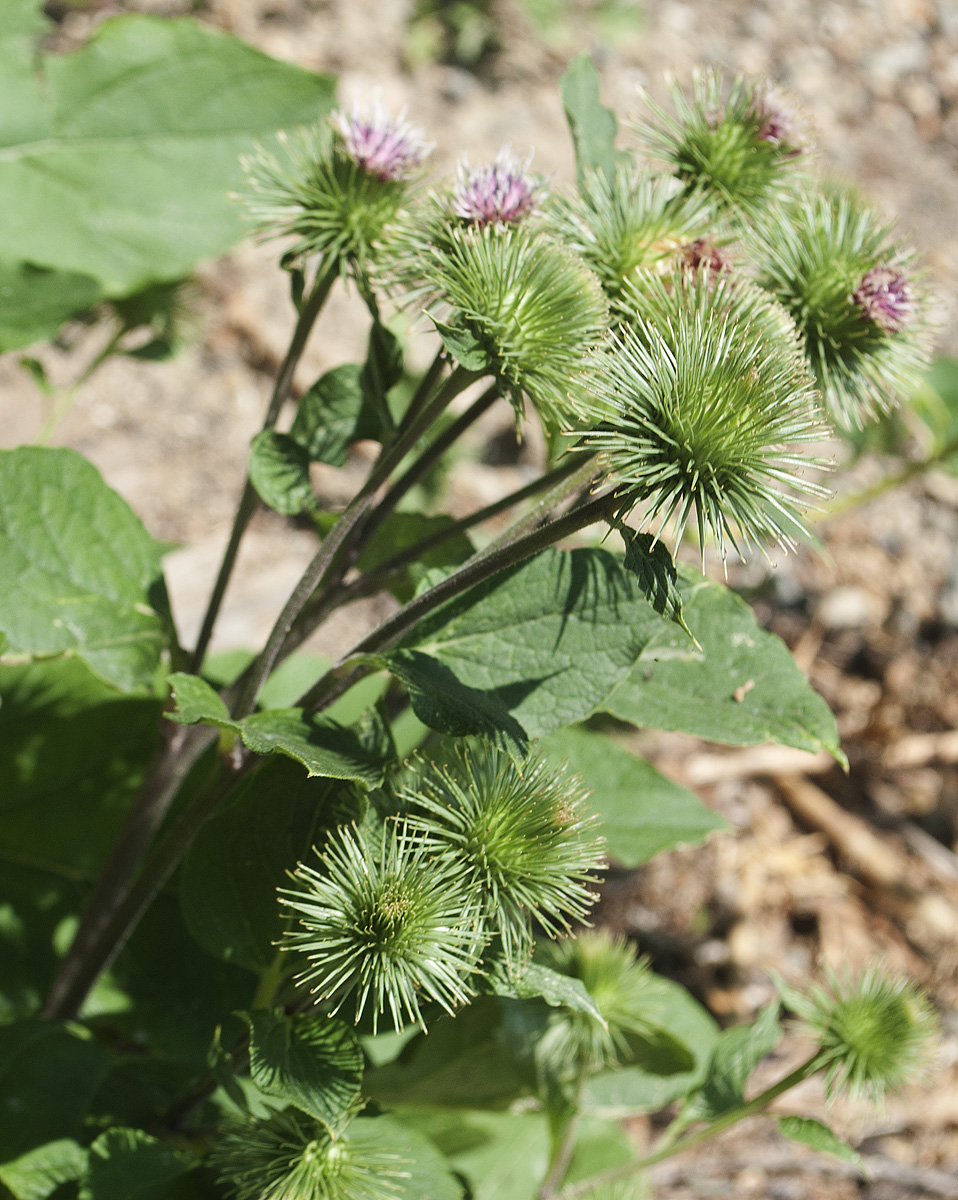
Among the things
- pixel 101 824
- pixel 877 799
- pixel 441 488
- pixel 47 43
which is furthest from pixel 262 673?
pixel 47 43

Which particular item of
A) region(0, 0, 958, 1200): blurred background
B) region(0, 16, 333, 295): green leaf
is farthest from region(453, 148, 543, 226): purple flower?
region(0, 0, 958, 1200): blurred background

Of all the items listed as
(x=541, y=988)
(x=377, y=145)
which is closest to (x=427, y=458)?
(x=377, y=145)

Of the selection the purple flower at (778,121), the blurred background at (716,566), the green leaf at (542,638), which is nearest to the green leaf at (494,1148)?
the blurred background at (716,566)

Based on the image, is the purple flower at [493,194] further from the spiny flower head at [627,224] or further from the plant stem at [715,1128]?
the plant stem at [715,1128]

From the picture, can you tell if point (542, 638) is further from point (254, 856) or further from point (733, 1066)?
point (733, 1066)

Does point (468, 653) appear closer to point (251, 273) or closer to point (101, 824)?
point (101, 824)
